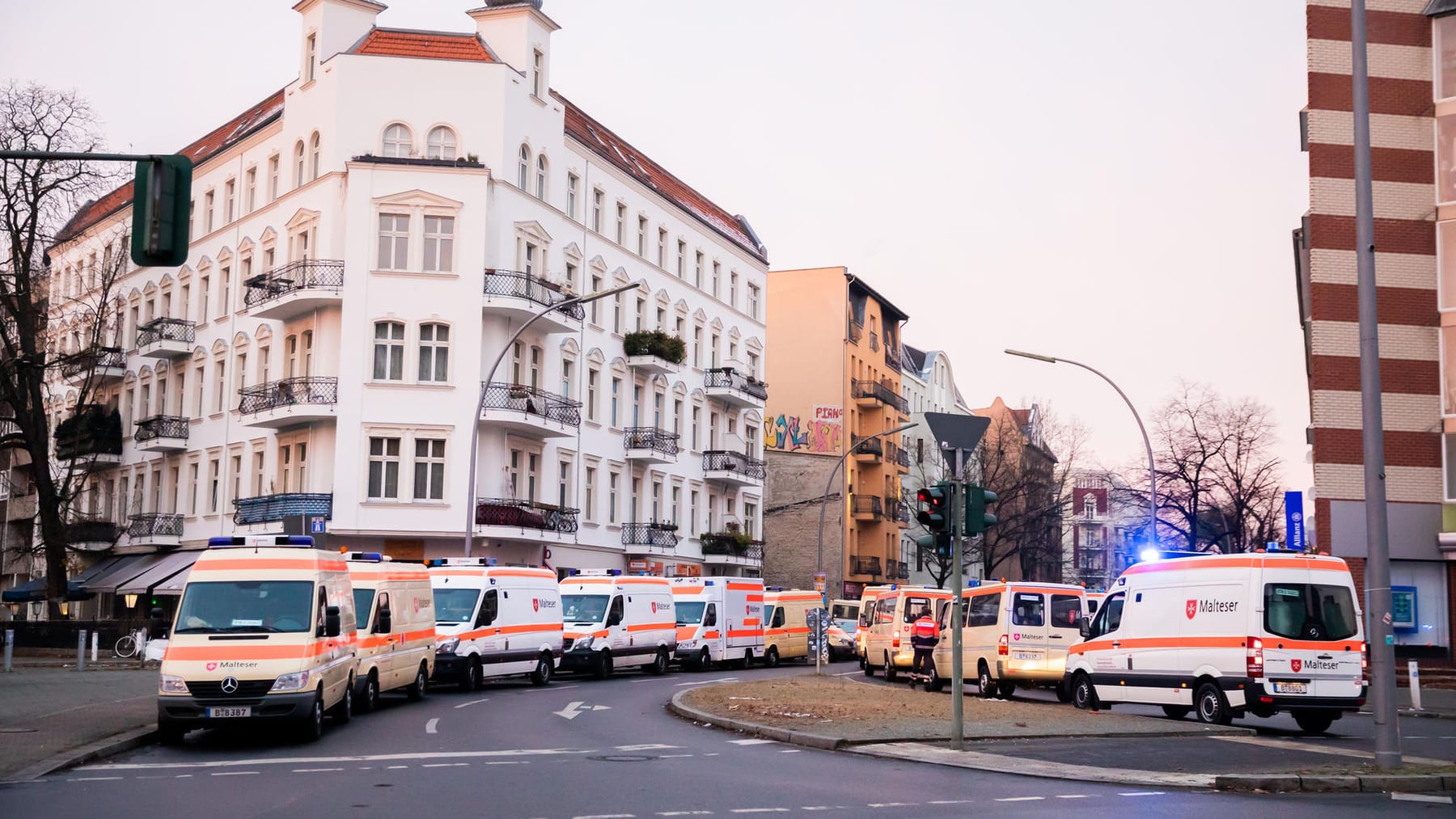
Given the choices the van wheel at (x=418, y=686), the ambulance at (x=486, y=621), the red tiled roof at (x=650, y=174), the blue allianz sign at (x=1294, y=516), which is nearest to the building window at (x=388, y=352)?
the red tiled roof at (x=650, y=174)

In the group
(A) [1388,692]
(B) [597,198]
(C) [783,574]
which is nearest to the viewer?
(A) [1388,692]

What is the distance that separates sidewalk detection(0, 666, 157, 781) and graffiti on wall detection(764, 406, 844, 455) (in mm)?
48402

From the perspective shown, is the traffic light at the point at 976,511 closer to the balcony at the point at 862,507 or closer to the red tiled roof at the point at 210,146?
the red tiled roof at the point at 210,146

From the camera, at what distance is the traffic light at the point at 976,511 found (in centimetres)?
1627

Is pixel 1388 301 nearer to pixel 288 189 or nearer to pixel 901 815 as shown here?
pixel 901 815

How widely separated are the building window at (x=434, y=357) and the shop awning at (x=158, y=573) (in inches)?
426

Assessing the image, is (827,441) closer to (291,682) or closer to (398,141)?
(398,141)

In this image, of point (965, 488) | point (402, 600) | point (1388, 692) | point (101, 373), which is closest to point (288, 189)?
point (101, 373)

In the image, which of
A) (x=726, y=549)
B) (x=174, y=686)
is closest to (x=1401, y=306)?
(x=174, y=686)

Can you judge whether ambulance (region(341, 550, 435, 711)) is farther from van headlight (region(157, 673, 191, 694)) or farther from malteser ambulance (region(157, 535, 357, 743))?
van headlight (region(157, 673, 191, 694))

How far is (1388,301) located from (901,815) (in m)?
27.5

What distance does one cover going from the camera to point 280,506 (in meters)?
43.5

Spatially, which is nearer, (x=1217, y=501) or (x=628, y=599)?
(x=628, y=599)

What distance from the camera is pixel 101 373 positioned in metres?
58.2
